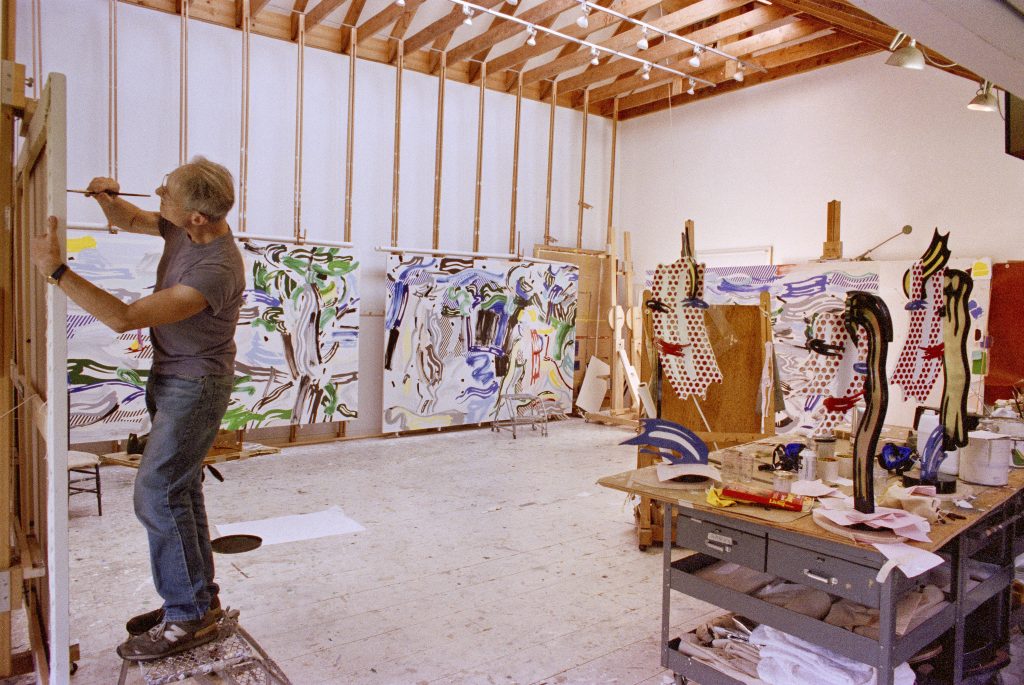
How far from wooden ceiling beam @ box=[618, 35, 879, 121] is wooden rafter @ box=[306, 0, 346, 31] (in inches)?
149

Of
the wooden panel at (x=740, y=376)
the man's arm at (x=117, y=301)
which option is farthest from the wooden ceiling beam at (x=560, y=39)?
the man's arm at (x=117, y=301)

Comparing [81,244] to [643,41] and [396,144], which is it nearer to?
[396,144]

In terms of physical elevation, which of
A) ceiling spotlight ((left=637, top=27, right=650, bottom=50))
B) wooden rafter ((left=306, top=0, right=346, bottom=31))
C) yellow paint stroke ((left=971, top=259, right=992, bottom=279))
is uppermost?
wooden rafter ((left=306, top=0, right=346, bottom=31))

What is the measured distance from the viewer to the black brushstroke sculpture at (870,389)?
222 cm

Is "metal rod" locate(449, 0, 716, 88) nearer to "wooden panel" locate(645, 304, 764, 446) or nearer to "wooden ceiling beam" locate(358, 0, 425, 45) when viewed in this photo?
"wooden ceiling beam" locate(358, 0, 425, 45)

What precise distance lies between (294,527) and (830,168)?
19.4 feet

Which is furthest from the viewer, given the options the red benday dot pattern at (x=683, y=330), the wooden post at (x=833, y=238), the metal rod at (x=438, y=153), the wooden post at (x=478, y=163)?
the wooden post at (x=478, y=163)

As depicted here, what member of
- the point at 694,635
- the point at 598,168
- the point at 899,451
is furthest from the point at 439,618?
the point at 598,168

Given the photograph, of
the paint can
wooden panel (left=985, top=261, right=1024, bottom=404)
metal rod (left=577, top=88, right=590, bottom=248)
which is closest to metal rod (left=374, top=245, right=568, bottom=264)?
metal rod (left=577, top=88, right=590, bottom=248)

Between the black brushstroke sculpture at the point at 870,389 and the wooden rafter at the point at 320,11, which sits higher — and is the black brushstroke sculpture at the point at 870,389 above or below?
below

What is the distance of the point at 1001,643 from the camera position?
2.76m

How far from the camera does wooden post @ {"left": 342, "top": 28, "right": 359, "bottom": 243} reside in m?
6.80

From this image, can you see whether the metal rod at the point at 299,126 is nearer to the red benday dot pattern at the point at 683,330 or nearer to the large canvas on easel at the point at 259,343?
the large canvas on easel at the point at 259,343

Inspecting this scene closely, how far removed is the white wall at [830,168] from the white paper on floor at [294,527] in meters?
5.30
